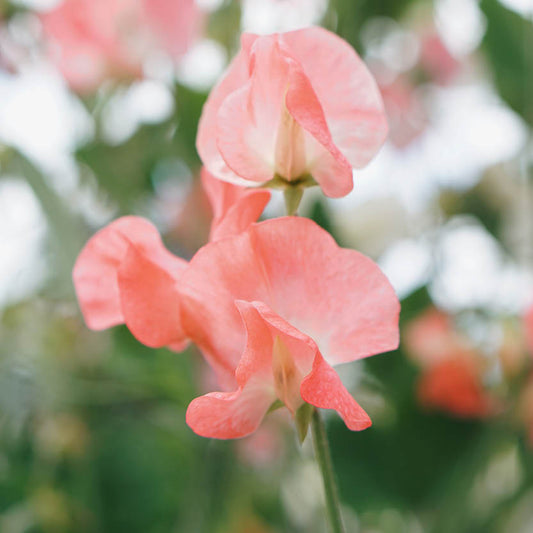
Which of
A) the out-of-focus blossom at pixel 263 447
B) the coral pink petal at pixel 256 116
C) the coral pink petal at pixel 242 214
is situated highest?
the coral pink petal at pixel 256 116

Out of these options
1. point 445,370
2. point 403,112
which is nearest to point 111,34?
point 403,112

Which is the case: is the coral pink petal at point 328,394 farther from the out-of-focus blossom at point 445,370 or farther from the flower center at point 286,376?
the out-of-focus blossom at point 445,370

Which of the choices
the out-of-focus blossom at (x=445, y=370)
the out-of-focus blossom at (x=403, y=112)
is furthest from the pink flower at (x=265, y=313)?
the out-of-focus blossom at (x=403, y=112)

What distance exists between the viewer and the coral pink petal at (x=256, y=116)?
207mm

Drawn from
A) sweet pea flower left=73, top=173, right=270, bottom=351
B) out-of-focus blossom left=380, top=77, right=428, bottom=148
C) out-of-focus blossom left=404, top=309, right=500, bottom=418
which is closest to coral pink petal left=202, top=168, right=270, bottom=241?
sweet pea flower left=73, top=173, right=270, bottom=351

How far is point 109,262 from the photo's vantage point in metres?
Answer: 0.24

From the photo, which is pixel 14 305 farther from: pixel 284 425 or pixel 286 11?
pixel 286 11

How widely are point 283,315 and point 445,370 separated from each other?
14.5 inches

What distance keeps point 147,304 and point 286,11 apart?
0.47 meters

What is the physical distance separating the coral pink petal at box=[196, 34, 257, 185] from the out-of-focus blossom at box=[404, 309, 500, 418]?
1.20 feet

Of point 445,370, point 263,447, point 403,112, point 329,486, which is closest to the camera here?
point 329,486

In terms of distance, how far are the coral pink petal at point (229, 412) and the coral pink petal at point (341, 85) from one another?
0.29 feet

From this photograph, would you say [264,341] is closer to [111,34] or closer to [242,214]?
[242,214]

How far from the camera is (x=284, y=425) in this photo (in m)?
0.71
